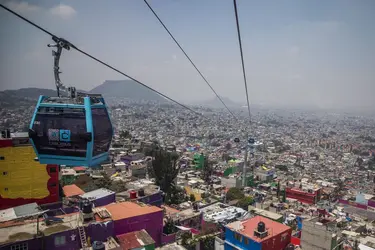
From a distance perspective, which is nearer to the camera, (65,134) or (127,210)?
(65,134)

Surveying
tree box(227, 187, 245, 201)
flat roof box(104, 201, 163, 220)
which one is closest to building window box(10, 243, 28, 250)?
flat roof box(104, 201, 163, 220)

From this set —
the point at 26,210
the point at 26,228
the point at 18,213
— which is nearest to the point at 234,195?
the point at 26,210

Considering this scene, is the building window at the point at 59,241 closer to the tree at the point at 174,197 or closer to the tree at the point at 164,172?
the tree at the point at 174,197

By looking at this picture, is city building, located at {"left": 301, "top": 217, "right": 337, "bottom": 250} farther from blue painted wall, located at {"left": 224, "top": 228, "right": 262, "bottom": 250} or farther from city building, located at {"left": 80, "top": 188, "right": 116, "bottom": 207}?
city building, located at {"left": 80, "top": 188, "right": 116, "bottom": 207}

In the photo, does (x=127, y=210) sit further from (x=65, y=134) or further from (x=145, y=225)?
(x=65, y=134)

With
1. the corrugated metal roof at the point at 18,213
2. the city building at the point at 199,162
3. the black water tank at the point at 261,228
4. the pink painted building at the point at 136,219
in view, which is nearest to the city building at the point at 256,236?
the black water tank at the point at 261,228

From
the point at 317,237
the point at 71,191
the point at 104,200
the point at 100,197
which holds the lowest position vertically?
the point at 317,237
